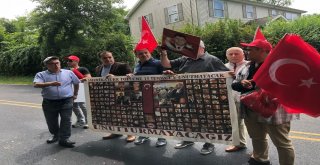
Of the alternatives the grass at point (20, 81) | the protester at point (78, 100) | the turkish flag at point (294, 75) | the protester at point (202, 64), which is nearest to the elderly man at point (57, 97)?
the protester at point (78, 100)

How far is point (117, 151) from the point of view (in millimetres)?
5988

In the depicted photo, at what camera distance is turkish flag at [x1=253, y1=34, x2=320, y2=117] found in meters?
3.48

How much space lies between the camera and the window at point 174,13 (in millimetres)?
26395

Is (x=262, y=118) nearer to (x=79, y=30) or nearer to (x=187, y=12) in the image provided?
(x=79, y=30)

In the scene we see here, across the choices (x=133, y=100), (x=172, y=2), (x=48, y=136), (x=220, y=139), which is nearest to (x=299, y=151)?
(x=220, y=139)

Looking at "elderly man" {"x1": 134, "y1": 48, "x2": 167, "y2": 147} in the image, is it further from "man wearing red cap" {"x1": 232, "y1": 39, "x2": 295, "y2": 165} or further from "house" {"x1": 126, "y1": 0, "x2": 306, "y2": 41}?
"house" {"x1": 126, "y1": 0, "x2": 306, "y2": 41}

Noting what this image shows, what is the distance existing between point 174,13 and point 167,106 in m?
22.3

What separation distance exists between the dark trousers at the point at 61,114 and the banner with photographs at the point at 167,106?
0.48 meters

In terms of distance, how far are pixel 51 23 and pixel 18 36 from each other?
16927 millimetres

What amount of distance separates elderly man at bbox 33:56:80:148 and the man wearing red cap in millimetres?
3573

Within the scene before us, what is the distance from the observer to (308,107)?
141 inches

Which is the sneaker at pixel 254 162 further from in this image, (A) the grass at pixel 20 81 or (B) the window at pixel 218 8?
(B) the window at pixel 218 8

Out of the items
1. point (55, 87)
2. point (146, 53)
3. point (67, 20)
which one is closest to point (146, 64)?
point (146, 53)

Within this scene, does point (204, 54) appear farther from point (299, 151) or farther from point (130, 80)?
point (299, 151)
